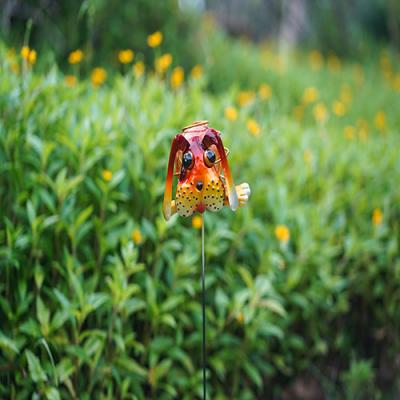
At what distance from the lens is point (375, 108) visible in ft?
19.8

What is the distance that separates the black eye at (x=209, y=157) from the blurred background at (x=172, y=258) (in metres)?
0.68

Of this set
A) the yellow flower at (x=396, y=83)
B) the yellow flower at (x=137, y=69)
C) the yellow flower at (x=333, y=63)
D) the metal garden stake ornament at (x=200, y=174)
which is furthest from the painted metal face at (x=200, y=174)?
the yellow flower at (x=333, y=63)

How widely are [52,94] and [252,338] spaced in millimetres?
1524

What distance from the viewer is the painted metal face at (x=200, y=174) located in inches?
51.0

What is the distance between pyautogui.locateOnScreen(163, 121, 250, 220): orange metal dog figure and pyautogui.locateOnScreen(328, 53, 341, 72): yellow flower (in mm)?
6699

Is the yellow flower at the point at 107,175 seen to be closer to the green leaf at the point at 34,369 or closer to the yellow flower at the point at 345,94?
the green leaf at the point at 34,369

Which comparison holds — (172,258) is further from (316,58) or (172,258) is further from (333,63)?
(316,58)

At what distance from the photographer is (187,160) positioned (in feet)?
4.28

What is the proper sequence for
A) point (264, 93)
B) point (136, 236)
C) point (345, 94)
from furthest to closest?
1. point (345, 94)
2. point (264, 93)
3. point (136, 236)

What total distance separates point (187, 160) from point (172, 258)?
3.10ft

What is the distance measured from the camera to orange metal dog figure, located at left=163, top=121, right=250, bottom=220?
1.29 m

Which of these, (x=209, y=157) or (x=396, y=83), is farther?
(x=396, y=83)

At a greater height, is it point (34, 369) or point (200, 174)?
point (200, 174)

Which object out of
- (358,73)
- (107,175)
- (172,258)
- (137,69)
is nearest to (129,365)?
(172,258)
